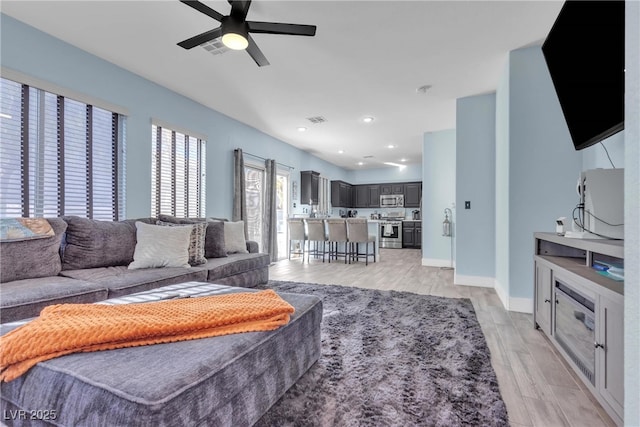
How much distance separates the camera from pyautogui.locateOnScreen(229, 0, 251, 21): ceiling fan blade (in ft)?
6.47

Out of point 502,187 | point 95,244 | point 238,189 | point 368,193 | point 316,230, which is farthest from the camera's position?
point 368,193

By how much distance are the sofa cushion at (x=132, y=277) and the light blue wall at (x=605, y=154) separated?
341 cm

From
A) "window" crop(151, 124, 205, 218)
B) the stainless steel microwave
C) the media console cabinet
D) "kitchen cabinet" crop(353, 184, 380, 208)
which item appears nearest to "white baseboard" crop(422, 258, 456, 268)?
the media console cabinet

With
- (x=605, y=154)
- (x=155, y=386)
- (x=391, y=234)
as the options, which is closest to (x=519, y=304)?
(x=605, y=154)

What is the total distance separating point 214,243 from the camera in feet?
11.2

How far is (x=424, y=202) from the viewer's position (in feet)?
18.7

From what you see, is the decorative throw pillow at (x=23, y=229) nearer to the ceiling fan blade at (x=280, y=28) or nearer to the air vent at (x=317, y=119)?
the ceiling fan blade at (x=280, y=28)

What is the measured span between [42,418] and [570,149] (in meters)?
3.92

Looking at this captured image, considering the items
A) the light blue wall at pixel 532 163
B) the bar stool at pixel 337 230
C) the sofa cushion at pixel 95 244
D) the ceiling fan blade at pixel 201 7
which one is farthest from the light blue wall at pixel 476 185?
the sofa cushion at pixel 95 244

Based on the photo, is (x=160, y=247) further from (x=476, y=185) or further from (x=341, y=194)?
(x=341, y=194)

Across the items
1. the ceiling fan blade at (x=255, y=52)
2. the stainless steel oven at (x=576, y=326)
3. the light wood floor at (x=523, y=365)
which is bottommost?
the light wood floor at (x=523, y=365)

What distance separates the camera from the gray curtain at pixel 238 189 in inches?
189

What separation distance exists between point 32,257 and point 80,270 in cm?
33

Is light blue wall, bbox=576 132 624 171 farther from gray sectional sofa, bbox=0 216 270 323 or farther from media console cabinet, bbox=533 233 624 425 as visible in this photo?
gray sectional sofa, bbox=0 216 270 323
